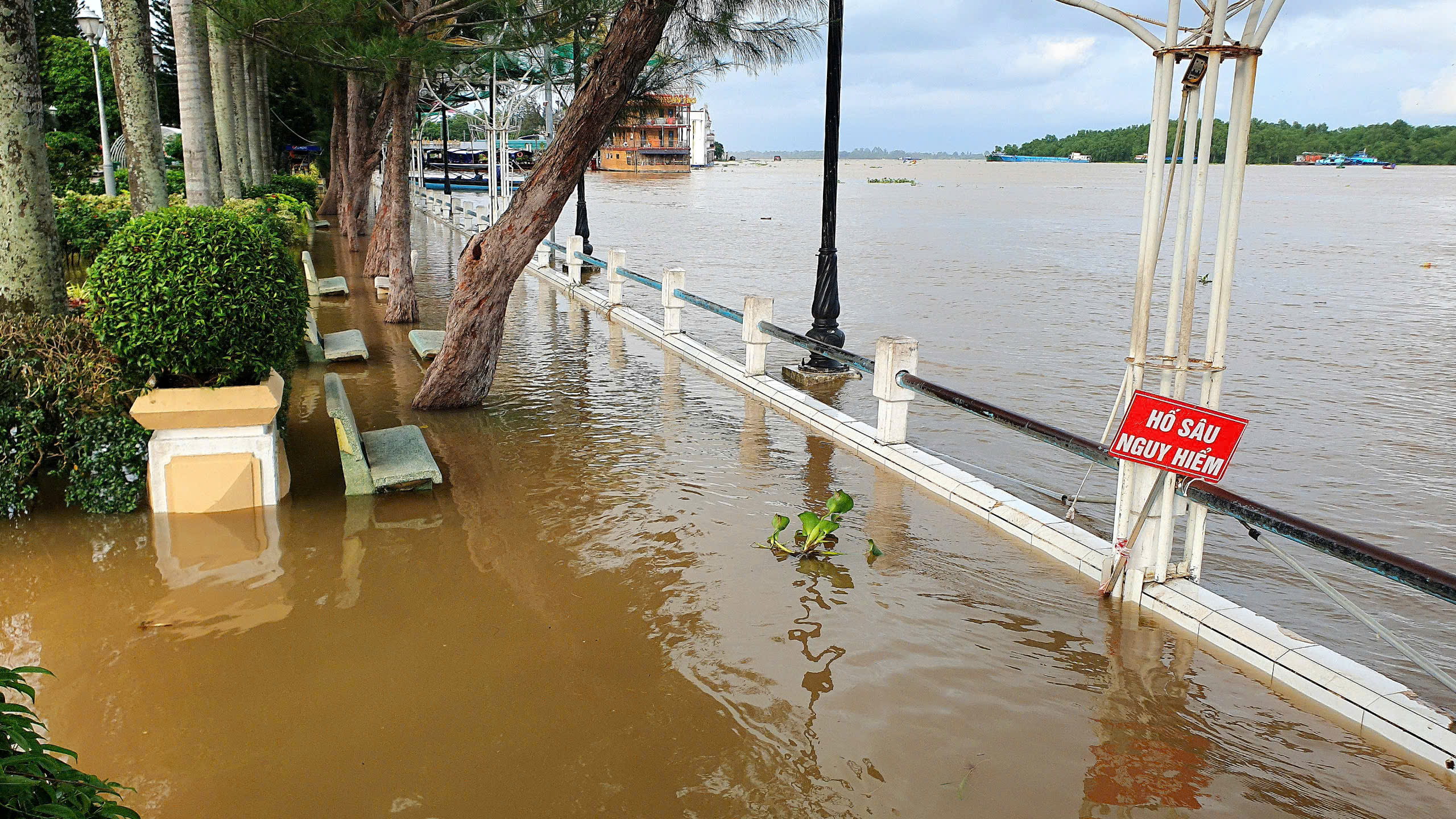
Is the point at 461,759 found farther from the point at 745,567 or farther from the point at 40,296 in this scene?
the point at 40,296

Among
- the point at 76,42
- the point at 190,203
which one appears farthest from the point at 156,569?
the point at 76,42

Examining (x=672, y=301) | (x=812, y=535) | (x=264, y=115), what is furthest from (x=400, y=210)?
(x=264, y=115)

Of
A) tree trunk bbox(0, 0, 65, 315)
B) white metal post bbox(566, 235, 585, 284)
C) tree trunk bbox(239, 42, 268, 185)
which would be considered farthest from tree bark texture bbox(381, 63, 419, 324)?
tree trunk bbox(0, 0, 65, 315)

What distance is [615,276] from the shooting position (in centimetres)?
1580

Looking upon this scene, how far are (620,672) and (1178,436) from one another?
2.86 m

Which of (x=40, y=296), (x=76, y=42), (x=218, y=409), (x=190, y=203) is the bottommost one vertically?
(x=218, y=409)

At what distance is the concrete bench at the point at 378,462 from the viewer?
6684 mm

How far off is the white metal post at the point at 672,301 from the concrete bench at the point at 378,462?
→ 6.16 metres

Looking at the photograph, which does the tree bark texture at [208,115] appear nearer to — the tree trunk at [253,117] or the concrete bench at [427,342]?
the concrete bench at [427,342]

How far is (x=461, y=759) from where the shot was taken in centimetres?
380

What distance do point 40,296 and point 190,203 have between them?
2.95m

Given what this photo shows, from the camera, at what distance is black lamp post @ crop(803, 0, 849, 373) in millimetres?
10422

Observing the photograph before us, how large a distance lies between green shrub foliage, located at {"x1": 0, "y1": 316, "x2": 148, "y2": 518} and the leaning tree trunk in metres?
3.11

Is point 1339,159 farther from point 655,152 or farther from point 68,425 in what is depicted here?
point 68,425
